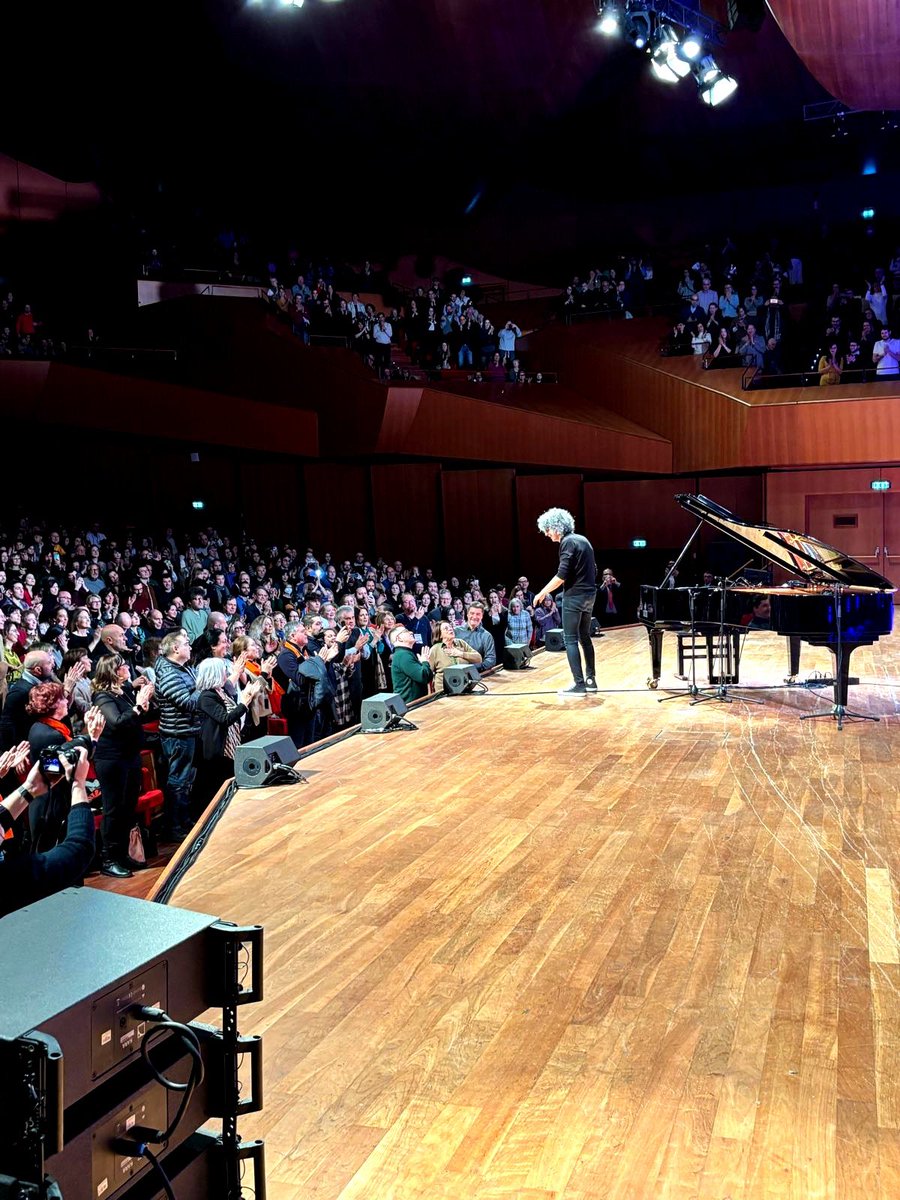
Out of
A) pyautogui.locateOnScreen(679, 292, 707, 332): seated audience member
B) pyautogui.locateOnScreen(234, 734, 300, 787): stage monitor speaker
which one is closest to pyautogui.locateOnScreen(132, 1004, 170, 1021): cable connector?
pyautogui.locateOnScreen(234, 734, 300, 787): stage monitor speaker

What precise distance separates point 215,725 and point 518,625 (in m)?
3.91

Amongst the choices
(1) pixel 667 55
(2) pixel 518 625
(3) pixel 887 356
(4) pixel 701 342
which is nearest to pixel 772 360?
(4) pixel 701 342

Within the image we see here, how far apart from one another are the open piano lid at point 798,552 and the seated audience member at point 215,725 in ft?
8.35

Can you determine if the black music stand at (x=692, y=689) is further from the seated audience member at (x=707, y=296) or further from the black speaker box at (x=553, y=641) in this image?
the seated audience member at (x=707, y=296)

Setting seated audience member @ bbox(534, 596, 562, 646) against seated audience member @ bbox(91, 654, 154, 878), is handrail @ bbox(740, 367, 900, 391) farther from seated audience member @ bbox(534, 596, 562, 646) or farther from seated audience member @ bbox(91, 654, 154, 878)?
seated audience member @ bbox(91, 654, 154, 878)

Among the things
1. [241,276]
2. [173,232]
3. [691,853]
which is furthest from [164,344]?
[691,853]

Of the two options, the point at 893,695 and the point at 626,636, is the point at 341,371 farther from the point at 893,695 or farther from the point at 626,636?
the point at 893,695

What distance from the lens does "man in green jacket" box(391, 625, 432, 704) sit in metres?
6.27

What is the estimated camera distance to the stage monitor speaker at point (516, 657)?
7727mm

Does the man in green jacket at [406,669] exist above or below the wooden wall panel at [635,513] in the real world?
below

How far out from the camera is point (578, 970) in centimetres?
268

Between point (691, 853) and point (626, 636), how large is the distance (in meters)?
A: 6.30

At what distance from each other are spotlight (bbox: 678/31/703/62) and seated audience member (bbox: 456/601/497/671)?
5.95 meters

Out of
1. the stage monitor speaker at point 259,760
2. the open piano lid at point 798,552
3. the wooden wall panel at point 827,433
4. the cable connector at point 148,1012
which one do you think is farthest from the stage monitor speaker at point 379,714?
the wooden wall panel at point 827,433
